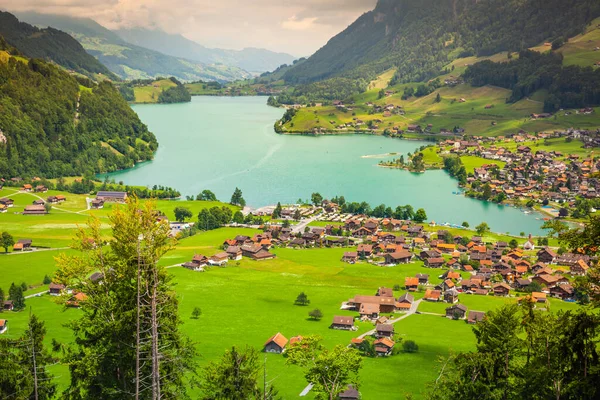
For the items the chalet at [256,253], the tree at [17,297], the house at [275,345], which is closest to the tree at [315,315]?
the house at [275,345]

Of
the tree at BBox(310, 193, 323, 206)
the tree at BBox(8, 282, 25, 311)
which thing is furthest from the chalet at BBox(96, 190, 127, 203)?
the tree at BBox(8, 282, 25, 311)

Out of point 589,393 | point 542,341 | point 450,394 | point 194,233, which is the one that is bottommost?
point 194,233

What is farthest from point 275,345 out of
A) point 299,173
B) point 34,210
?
point 299,173

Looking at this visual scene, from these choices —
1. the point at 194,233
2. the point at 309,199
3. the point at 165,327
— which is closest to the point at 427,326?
the point at 165,327

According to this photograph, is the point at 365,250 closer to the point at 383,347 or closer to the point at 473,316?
the point at 473,316

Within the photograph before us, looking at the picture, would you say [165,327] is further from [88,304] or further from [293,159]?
[293,159]

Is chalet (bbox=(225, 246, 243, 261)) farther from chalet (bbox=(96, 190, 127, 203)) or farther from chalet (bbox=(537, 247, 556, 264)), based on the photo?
chalet (bbox=(537, 247, 556, 264))

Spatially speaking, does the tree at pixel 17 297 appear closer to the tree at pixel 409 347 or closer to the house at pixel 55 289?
the house at pixel 55 289
